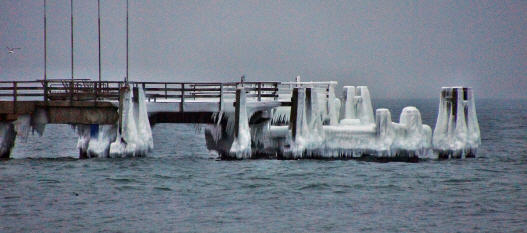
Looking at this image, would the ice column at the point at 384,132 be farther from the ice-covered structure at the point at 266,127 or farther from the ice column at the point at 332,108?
the ice column at the point at 332,108

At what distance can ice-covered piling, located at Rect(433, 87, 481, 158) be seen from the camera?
3972 centimetres

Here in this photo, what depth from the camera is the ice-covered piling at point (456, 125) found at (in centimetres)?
3972

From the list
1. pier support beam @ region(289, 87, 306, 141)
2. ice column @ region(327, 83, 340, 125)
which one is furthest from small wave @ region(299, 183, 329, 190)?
ice column @ region(327, 83, 340, 125)

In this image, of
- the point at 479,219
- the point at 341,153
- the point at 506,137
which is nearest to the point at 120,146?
the point at 341,153

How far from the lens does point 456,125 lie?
130ft

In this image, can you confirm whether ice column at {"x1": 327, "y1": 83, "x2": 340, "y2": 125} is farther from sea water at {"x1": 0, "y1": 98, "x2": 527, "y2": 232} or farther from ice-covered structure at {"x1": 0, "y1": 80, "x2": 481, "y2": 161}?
sea water at {"x1": 0, "y1": 98, "x2": 527, "y2": 232}

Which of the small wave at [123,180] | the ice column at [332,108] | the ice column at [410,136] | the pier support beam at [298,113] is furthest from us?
the ice column at [332,108]

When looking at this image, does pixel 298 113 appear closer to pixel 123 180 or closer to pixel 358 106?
pixel 123 180

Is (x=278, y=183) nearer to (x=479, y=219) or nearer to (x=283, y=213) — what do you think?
(x=283, y=213)

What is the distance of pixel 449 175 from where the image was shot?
124 feet

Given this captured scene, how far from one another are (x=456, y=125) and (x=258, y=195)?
407 inches

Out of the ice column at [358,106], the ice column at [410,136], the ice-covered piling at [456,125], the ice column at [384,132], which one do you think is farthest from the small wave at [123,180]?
the ice column at [358,106]

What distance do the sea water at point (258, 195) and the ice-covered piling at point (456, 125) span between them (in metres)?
0.55

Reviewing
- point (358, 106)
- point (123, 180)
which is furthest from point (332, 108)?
point (123, 180)
